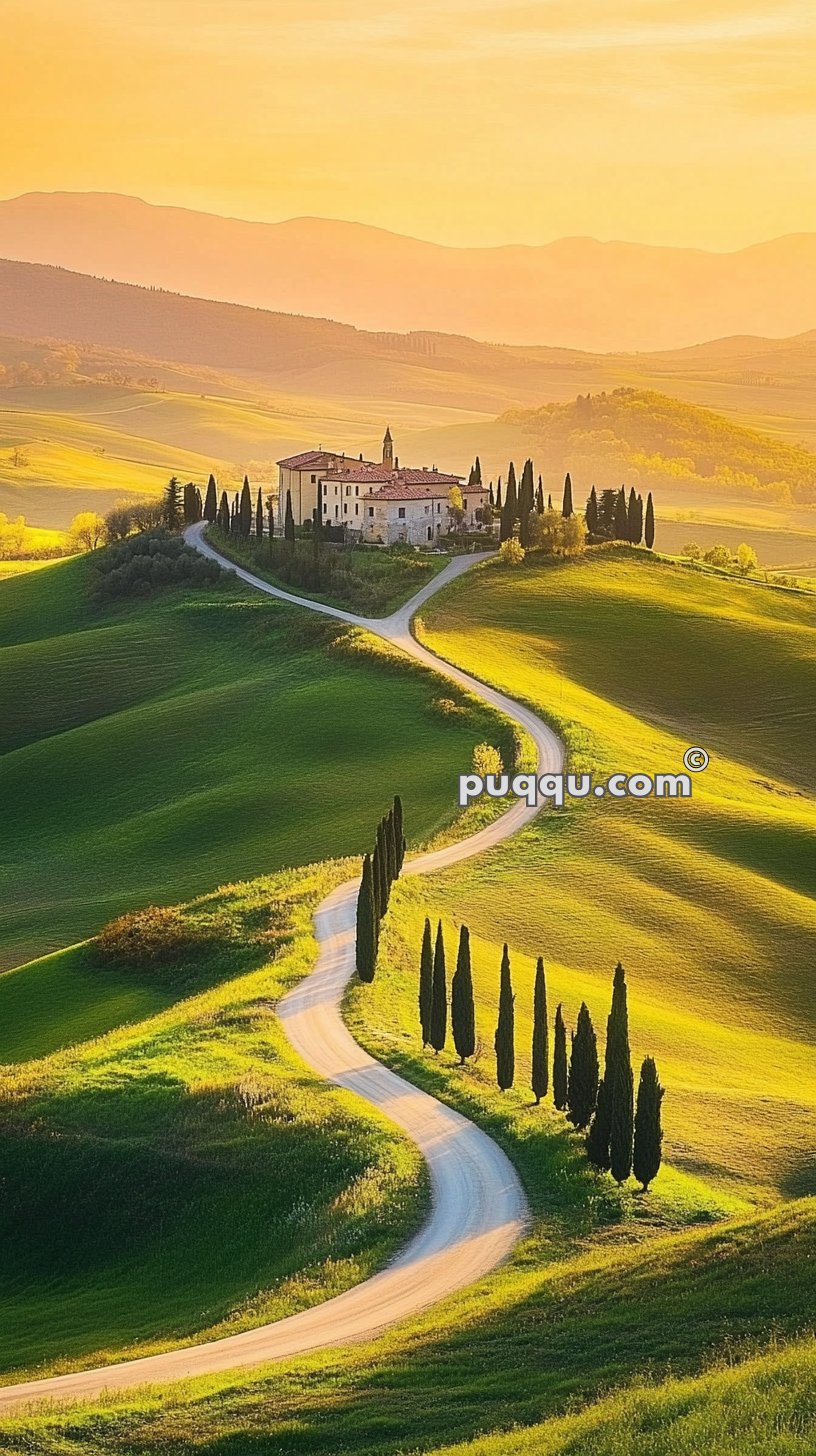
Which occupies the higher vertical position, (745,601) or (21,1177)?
(745,601)

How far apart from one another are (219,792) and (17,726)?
3073 cm

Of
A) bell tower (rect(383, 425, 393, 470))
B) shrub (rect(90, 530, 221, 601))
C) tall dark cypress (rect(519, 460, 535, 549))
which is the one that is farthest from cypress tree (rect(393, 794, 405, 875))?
bell tower (rect(383, 425, 393, 470))

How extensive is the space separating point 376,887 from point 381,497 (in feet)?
291

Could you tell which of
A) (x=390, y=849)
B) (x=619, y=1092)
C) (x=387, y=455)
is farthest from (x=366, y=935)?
(x=387, y=455)

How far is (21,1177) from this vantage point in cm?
4034

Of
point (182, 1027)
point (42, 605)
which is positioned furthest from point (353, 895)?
point (42, 605)

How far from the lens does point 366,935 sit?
53062 mm

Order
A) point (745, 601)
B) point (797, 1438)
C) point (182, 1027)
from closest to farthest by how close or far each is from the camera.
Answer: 1. point (797, 1438)
2. point (182, 1027)
3. point (745, 601)

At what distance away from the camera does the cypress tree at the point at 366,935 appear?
52688 mm

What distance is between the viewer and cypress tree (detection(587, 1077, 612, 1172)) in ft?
125

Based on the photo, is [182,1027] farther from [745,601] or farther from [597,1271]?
[745,601]

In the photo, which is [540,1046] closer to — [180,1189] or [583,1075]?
[583,1075]

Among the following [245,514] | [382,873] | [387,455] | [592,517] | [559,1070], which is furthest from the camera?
[387,455]

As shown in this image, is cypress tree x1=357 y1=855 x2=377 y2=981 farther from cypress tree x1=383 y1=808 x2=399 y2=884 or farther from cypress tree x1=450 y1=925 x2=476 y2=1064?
cypress tree x1=383 y1=808 x2=399 y2=884
